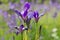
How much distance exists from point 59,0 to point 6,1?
75 cm

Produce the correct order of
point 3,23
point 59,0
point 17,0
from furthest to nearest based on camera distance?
point 59,0 < point 17,0 < point 3,23

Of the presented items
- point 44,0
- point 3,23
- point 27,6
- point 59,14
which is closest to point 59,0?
point 44,0

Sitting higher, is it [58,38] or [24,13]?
[24,13]

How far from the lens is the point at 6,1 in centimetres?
340

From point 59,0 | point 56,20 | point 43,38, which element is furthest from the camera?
point 59,0

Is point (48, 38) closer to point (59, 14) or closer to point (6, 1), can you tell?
point (59, 14)

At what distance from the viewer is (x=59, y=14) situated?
2451 mm

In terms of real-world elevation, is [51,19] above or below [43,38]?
below

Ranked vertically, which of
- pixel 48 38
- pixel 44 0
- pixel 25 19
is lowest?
pixel 44 0

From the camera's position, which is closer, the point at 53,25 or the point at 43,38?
the point at 43,38

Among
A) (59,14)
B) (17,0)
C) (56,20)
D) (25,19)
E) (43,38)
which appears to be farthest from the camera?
(17,0)

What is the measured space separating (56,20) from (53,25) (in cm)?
14

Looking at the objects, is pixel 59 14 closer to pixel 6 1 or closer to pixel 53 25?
pixel 53 25

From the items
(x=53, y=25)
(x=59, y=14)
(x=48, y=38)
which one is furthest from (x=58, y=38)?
(x=59, y=14)
